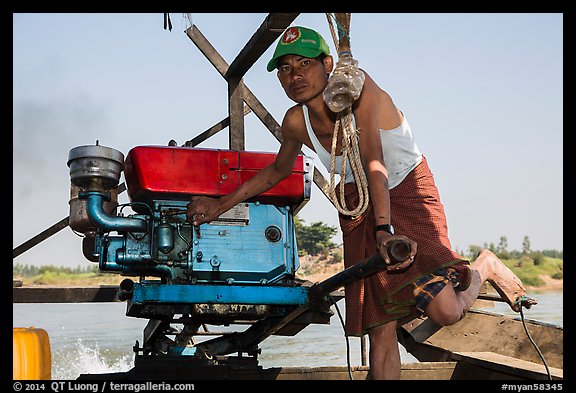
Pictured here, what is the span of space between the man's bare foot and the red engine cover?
1005 mm

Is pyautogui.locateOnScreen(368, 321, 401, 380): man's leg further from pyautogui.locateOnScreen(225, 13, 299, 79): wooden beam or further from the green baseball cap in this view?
pyautogui.locateOnScreen(225, 13, 299, 79): wooden beam

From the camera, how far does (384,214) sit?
2.32m

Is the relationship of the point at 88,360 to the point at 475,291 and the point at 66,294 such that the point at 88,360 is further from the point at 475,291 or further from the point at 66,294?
the point at 475,291

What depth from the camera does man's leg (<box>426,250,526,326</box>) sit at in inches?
93.3

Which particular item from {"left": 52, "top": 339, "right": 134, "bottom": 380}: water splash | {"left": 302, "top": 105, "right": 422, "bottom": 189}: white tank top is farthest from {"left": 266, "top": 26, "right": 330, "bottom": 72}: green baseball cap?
{"left": 52, "top": 339, "right": 134, "bottom": 380}: water splash

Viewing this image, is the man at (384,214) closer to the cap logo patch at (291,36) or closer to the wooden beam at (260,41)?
the cap logo patch at (291,36)

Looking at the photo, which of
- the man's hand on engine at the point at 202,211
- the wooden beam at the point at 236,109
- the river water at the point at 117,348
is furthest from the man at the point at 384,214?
the river water at the point at 117,348

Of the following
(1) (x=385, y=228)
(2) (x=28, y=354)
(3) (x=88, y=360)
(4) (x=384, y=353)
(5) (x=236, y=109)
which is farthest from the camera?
(3) (x=88, y=360)

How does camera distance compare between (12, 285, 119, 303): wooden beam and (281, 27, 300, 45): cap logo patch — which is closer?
(281, 27, 300, 45): cap logo patch

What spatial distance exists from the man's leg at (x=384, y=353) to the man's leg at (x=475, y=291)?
21 centimetres

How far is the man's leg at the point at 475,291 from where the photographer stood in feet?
7.77

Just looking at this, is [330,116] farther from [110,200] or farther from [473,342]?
[473,342]

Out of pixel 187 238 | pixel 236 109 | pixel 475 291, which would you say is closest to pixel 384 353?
pixel 475 291

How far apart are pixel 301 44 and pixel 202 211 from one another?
98cm
